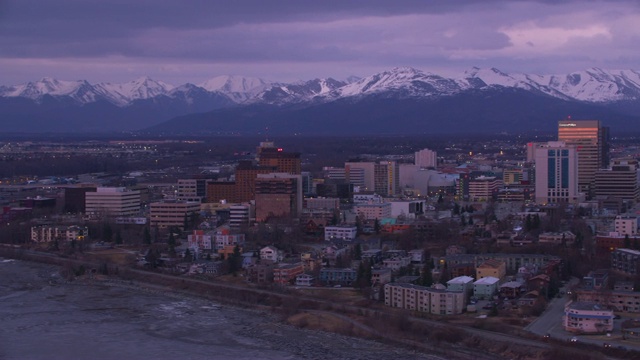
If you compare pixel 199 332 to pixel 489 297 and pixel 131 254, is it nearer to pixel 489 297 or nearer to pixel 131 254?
pixel 489 297

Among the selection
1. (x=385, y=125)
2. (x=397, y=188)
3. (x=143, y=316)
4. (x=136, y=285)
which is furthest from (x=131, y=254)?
(x=385, y=125)

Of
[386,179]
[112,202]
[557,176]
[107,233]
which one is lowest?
[107,233]

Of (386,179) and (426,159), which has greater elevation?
(426,159)

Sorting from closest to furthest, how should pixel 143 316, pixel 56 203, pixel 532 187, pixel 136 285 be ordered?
pixel 143 316
pixel 136 285
pixel 56 203
pixel 532 187

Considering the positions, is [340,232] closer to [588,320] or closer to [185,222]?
[185,222]

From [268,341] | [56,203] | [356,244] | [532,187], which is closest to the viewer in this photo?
[268,341]

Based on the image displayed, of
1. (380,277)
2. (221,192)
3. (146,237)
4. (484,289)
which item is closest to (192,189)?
(221,192)

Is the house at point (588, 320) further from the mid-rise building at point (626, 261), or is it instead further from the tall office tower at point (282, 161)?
the tall office tower at point (282, 161)
